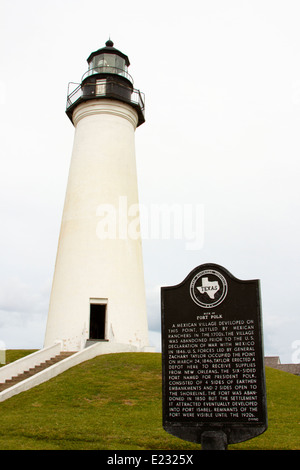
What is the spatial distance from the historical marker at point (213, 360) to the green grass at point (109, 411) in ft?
10.7

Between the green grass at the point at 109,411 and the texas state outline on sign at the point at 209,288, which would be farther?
the green grass at the point at 109,411

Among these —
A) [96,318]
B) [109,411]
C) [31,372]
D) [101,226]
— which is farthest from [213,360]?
[96,318]

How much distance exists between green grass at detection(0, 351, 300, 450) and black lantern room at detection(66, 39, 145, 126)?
50.5ft

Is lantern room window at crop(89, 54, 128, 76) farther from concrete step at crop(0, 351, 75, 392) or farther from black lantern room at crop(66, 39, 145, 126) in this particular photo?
concrete step at crop(0, 351, 75, 392)

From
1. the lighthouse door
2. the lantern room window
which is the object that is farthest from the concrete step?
the lantern room window

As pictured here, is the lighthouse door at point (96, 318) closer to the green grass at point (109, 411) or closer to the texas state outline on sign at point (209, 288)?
the green grass at point (109, 411)

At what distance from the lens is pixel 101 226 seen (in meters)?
26.2

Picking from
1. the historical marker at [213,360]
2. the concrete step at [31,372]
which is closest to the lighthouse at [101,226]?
the concrete step at [31,372]

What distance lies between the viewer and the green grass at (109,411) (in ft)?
38.1

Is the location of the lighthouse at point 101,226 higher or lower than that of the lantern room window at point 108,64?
lower

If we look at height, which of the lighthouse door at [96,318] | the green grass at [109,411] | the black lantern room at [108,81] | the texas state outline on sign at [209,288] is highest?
the black lantern room at [108,81]
